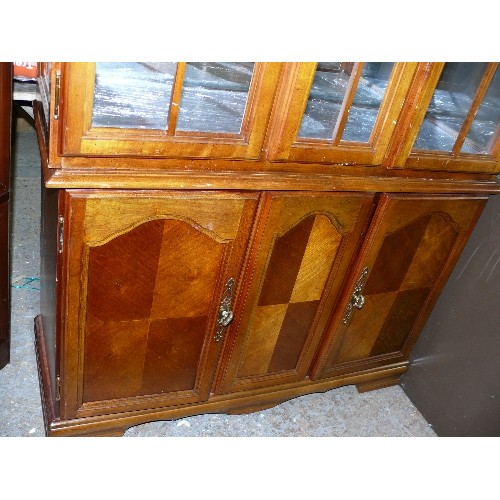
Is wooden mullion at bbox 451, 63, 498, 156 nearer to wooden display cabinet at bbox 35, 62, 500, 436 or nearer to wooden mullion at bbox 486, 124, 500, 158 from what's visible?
wooden display cabinet at bbox 35, 62, 500, 436

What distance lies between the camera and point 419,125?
1281mm

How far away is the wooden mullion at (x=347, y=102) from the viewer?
1.14 m

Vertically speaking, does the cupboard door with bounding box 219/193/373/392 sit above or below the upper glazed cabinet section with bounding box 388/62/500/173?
below

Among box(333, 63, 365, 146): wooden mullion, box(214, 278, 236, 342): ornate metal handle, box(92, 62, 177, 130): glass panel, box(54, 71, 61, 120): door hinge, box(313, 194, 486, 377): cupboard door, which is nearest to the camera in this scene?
box(54, 71, 61, 120): door hinge

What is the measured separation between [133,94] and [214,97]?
0.20 meters

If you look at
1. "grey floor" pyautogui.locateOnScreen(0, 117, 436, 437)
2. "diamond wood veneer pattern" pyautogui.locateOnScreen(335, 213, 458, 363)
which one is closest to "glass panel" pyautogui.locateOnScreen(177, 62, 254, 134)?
"diamond wood veneer pattern" pyautogui.locateOnScreen(335, 213, 458, 363)

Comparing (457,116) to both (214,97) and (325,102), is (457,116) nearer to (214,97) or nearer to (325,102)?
(325,102)

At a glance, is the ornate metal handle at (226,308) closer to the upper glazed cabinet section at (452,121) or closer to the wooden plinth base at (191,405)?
the wooden plinth base at (191,405)

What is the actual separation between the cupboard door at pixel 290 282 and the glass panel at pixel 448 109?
0.25m

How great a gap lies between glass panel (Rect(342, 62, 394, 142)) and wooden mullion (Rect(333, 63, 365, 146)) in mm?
38

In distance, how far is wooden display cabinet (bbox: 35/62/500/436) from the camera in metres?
1.07

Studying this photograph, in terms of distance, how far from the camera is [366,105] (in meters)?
1.28

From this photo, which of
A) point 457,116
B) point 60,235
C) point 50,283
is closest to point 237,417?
point 50,283
